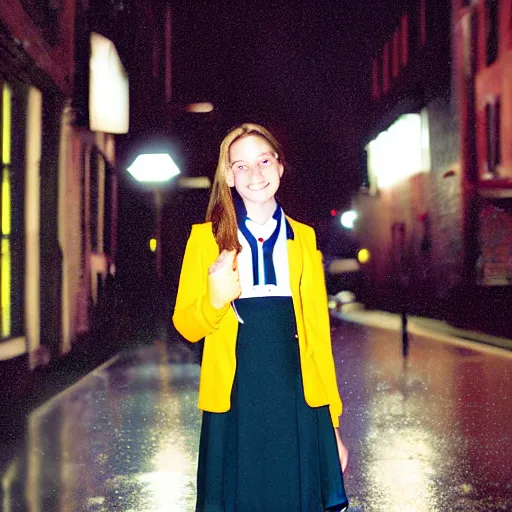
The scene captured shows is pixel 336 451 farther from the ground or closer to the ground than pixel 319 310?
closer to the ground

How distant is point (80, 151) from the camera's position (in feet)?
41.6

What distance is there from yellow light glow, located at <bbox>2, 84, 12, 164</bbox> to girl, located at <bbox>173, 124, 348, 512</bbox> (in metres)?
6.79

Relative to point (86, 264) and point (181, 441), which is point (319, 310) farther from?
point (86, 264)

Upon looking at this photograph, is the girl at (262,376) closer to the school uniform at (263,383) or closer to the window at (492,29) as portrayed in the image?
the school uniform at (263,383)

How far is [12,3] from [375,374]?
7.30 metres

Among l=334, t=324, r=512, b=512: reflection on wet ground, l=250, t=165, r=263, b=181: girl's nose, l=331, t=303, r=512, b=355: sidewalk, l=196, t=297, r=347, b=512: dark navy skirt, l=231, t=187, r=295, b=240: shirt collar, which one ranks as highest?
l=250, t=165, r=263, b=181: girl's nose

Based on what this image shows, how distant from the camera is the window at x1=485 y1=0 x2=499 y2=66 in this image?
2239 cm

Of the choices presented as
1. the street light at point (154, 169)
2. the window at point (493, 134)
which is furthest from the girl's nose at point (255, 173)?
the window at point (493, 134)

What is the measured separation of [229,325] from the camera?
288 centimetres

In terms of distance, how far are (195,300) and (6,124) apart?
7106 millimetres

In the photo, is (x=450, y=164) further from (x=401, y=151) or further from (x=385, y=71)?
(x=385, y=71)

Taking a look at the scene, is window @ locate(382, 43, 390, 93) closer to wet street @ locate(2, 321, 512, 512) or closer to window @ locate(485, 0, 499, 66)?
window @ locate(485, 0, 499, 66)

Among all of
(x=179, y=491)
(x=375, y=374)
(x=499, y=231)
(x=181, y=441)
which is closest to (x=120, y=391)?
(x=181, y=441)

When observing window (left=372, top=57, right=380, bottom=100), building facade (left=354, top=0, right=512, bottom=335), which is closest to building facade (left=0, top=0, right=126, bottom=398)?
building facade (left=354, top=0, right=512, bottom=335)
